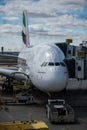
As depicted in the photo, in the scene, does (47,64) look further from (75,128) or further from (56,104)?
(75,128)

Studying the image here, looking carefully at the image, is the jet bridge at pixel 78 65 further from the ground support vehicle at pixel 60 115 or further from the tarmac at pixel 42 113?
the ground support vehicle at pixel 60 115

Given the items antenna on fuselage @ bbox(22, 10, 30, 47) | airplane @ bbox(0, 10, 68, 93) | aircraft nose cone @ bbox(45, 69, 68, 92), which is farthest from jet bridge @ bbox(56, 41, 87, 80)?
antenna on fuselage @ bbox(22, 10, 30, 47)

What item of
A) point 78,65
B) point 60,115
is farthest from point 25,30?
point 60,115

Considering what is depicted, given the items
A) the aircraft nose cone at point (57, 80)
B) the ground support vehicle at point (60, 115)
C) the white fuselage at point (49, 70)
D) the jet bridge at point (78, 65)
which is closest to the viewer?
the ground support vehicle at point (60, 115)

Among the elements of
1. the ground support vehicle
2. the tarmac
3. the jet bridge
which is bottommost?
the tarmac

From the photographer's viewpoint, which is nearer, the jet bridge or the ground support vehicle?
the ground support vehicle

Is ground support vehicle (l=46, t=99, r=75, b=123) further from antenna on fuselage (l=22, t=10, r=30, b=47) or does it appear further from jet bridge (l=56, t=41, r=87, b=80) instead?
antenna on fuselage (l=22, t=10, r=30, b=47)

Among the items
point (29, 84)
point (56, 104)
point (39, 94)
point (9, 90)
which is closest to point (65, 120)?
point (56, 104)

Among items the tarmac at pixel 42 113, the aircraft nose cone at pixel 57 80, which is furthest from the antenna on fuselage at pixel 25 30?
the aircraft nose cone at pixel 57 80

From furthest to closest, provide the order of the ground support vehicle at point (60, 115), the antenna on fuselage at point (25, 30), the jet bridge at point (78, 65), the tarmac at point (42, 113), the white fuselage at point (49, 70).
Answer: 1. the antenna on fuselage at point (25, 30)
2. the jet bridge at point (78, 65)
3. the white fuselage at point (49, 70)
4. the ground support vehicle at point (60, 115)
5. the tarmac at point (42, 113)

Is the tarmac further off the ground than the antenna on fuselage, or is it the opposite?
the antenna on fuselage

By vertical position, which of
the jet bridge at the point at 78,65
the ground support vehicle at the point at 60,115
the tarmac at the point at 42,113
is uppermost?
the jet bridge at the point at 78,65

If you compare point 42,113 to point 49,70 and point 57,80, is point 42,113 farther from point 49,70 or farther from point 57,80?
point 49,70

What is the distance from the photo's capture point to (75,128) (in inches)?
819
